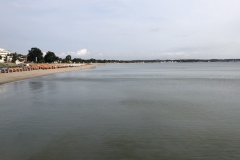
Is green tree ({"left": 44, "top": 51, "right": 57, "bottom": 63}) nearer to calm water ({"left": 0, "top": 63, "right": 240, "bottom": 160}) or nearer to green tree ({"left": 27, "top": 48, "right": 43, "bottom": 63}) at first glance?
green tree ({"left": 27, "top": 48, "right": 43, "bottom": 63})

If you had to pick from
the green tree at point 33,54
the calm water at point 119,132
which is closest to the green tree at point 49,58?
the green tree at point 33,54

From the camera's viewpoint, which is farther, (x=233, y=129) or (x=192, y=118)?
(x=192, y=118)

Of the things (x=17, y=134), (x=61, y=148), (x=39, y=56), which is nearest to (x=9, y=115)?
(x=17, y=134)

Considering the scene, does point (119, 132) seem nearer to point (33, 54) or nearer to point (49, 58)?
point (33, 54)

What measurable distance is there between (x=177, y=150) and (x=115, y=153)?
5.31 feet

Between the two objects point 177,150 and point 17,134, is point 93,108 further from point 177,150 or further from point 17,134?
point 177,150

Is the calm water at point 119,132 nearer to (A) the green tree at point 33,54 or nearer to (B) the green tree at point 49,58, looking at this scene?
(A) the green tree at point 33,54

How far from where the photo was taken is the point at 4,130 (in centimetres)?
807

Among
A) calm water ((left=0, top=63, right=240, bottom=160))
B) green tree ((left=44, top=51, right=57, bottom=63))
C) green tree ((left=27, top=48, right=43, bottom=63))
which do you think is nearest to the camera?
calm water ((left=0, top=63, right=240, bottom=160))

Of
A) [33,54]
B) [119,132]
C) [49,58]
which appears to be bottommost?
[119,132]

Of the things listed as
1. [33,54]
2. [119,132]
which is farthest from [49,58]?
[119,132]

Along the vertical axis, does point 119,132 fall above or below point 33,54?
below

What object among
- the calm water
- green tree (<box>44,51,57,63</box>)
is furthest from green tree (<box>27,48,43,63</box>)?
the calm water

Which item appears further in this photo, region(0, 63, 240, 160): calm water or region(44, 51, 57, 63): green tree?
region(44, 51, 57, 63): green tree
